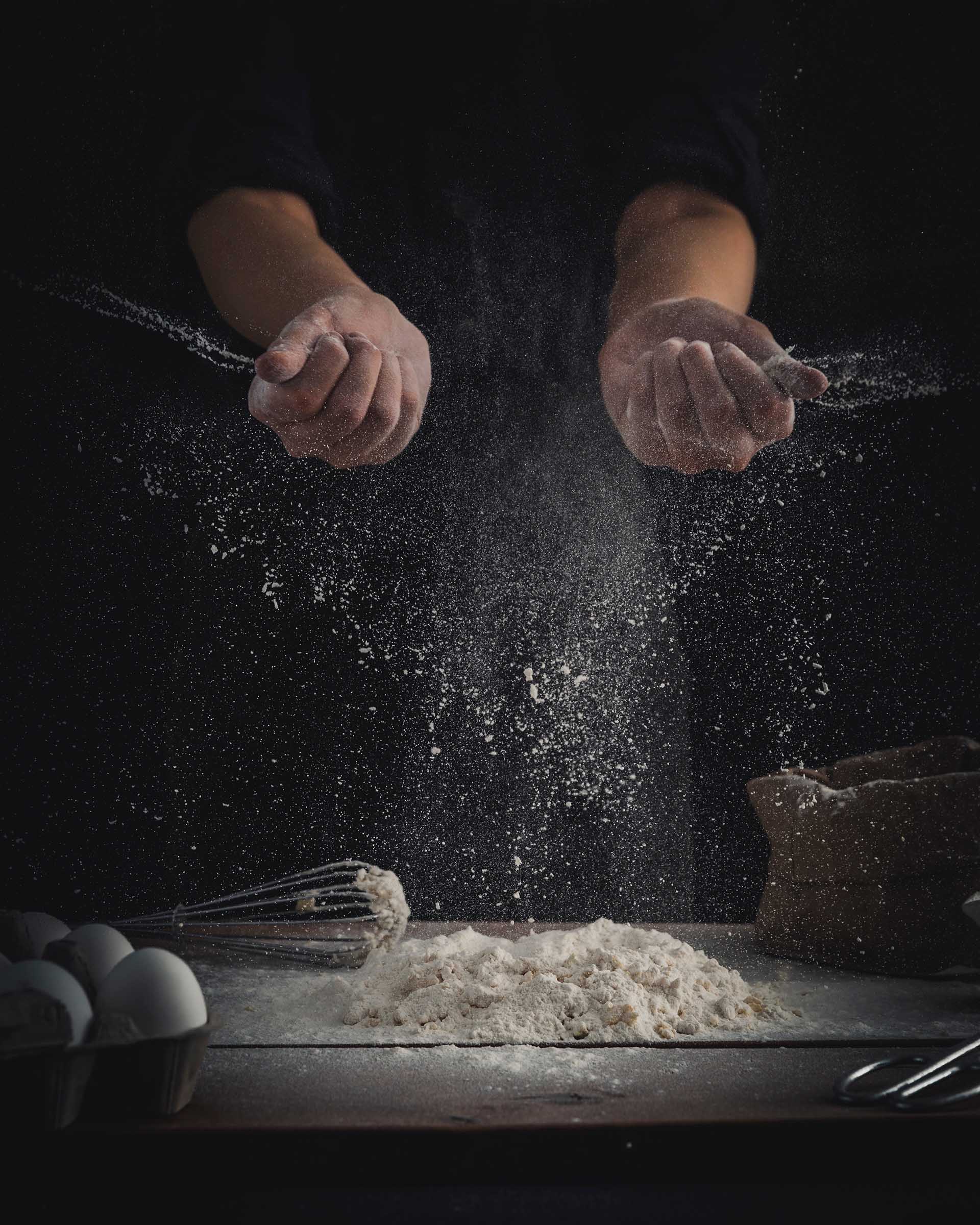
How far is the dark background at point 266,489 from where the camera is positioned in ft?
2.24

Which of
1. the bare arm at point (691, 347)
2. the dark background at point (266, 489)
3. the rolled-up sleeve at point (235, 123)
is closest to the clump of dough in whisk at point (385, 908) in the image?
the dark background at point (266, 489)

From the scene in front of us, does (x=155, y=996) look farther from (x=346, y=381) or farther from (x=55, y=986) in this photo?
(x=346, y=381)

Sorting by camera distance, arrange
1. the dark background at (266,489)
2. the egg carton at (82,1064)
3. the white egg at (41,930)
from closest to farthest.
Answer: the egg carton at (82,1064), the white egg at (41,930), the dark background at (266,489)

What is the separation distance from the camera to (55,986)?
35 centimetres

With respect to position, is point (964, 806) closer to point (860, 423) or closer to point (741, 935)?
point (741, 935)

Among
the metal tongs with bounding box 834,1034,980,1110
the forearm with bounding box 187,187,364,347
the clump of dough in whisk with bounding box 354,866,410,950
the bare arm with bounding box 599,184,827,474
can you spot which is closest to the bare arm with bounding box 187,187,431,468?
the forearm with bounding box 187,187,364,347

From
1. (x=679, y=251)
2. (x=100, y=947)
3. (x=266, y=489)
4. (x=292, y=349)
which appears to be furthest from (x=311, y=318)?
(x=100, y=947)

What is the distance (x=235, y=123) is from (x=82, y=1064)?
593 mm

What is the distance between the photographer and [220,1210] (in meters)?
0.34

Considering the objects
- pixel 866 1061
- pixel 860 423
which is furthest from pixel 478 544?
pixel 866 1061

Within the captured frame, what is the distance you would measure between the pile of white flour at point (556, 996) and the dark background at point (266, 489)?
0.83ft

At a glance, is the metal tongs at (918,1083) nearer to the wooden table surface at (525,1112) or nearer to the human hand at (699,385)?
the wooden table surface at (525,1112)

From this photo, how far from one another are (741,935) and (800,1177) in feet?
1.22

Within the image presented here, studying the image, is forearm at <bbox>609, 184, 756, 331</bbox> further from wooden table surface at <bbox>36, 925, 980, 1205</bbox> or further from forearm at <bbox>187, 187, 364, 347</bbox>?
wooden table surface at <bbox>36, 925, 980, 1205</bbox>
